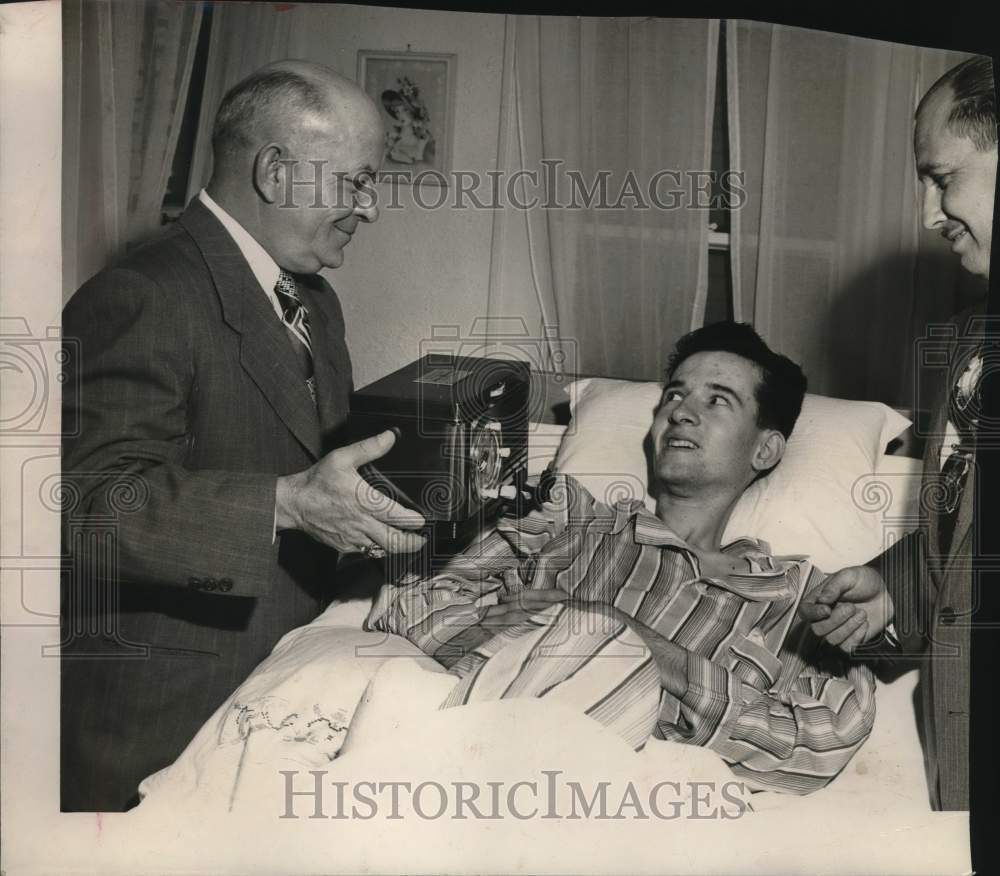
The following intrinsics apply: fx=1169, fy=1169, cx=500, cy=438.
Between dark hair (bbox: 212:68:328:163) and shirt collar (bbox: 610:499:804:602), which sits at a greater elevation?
dark hair (bbox: 212:68:328:163)

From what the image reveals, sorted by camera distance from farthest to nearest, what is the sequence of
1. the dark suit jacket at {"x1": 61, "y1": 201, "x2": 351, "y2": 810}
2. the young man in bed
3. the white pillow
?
the white pillow
the young man in bed
the dark suit jacket at {"x1": 61, "y1": 201, "x2": 351, "y2": 810}

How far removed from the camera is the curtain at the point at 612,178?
2.51 m

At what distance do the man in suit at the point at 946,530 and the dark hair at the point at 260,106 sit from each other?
51.8 inches

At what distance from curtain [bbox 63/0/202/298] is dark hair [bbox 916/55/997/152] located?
161 centimetres

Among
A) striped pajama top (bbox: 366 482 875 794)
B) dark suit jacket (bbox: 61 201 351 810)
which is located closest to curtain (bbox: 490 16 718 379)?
striped pajama top (bbox: 366 482 875 794)

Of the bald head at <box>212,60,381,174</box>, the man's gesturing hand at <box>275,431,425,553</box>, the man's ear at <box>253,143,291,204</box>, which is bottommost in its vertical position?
the man's gesturing hand at <box>275,431,425,553</box>

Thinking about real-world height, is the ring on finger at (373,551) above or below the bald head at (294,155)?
below

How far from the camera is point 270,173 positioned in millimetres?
2332

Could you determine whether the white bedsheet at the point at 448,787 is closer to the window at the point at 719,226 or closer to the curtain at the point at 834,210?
the window at the point at 719,226

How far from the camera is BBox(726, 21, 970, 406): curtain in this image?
8.36ft

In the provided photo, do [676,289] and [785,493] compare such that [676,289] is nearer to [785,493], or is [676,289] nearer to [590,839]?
[785,493]

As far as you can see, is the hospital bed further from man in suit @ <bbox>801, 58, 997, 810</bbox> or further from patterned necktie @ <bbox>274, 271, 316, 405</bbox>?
patterned necktie @ <bbox>274, 271, 316, 405</bbox>

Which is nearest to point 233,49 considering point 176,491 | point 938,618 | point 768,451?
point 176,491

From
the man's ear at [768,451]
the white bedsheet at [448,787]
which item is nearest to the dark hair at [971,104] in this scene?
the man's ear at [768,451]
